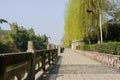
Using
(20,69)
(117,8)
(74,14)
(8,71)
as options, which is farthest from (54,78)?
(117,8)

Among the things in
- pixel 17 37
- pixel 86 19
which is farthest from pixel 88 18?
pixel 17 37

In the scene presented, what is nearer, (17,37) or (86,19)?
(86,19)

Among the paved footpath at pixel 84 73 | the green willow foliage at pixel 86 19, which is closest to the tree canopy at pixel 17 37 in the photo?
the green willow foliage at pixel 86 19

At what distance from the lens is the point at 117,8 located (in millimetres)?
41406

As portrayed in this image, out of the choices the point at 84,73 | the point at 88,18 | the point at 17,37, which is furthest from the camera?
the point at 17,37

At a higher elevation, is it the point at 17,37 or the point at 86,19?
the point at 17,37

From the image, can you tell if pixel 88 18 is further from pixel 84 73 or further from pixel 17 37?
pixel 17 37

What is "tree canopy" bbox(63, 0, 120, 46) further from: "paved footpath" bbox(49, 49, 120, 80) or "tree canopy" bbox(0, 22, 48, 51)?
"tree canopy" bbox(0, 22, 48, 51)

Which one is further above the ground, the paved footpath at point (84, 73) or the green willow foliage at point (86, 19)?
the green willow foliage at point (86, 19)

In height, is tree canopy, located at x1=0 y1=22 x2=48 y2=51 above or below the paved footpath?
above

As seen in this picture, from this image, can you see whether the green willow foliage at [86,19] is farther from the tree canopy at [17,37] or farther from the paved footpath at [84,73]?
the tree canopy at [17,37]

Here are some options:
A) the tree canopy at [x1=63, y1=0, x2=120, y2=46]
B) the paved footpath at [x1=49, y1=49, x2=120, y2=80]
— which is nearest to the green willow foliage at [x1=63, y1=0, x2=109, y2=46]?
the tree canopy at [x1=63, y1=0, x2=120, y2=46]

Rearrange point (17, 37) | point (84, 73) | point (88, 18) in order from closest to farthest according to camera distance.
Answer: point (84, 73) → point (88, 18) → point (17, 37)

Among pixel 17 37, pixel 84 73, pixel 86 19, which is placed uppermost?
pixel 17 37
